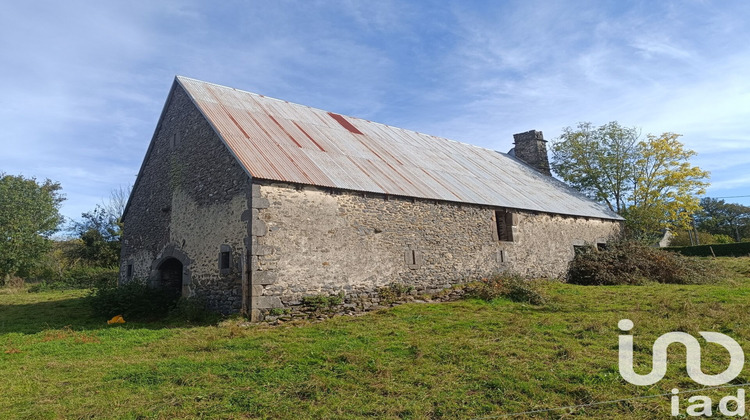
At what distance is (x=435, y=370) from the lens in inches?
238

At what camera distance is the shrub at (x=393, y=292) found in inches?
467

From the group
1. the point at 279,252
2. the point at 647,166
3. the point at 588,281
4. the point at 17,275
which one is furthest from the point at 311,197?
the point at 17,275

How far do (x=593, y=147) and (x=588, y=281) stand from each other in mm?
13706

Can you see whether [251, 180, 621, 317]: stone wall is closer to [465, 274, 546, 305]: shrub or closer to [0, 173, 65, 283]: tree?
[465, 274, 546, 305]: shrub

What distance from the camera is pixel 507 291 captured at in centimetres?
1245

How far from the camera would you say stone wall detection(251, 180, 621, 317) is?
34.1 feet

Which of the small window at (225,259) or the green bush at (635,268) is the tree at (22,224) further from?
the green bush at (635,268)

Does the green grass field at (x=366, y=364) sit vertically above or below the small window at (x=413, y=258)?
below

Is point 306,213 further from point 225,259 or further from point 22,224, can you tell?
point 22,224

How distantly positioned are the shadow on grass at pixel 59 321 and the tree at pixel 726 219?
53.8m

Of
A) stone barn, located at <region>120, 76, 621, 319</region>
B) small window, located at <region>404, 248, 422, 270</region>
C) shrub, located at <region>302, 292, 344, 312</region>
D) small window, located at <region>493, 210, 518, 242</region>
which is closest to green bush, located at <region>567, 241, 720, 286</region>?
stone barn, located at <region>120, 76, 621, 319</region>

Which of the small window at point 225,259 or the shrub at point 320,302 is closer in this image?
→ the shrub at point 320,302

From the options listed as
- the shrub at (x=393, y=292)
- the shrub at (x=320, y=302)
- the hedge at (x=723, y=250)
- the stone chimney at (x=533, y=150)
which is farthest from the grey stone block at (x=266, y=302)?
the hedge at (x=723, y=250)

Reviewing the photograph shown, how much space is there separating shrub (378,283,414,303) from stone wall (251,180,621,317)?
0.12 m
